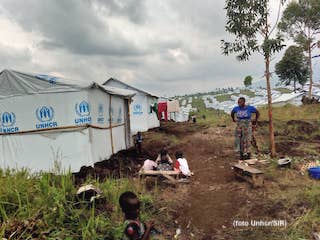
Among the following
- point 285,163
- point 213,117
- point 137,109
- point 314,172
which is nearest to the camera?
point 314,172

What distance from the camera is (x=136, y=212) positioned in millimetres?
3152

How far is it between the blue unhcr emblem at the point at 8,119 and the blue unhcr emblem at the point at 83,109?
5.71 feet

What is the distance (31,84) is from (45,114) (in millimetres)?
868

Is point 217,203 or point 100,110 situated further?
point 100,110

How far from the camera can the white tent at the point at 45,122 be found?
751 cm

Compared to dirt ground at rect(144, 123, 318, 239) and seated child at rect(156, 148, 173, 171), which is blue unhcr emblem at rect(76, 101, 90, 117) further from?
dirt ground at rect(144, 123, 318, 239)

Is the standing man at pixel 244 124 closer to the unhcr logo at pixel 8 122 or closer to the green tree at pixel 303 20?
the unhcr logo at pixel 8 122

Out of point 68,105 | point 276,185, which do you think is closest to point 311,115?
point 276,185

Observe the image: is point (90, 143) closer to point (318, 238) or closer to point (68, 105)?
point (68, 105)

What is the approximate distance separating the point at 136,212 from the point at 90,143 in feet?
16.2

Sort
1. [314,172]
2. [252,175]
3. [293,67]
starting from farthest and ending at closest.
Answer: [293,67], [314,172], [252,175]

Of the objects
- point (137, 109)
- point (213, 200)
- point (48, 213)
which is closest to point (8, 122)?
point (48, 213)

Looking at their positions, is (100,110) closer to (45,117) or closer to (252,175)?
(45,117)

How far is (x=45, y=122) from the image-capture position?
7.57m
